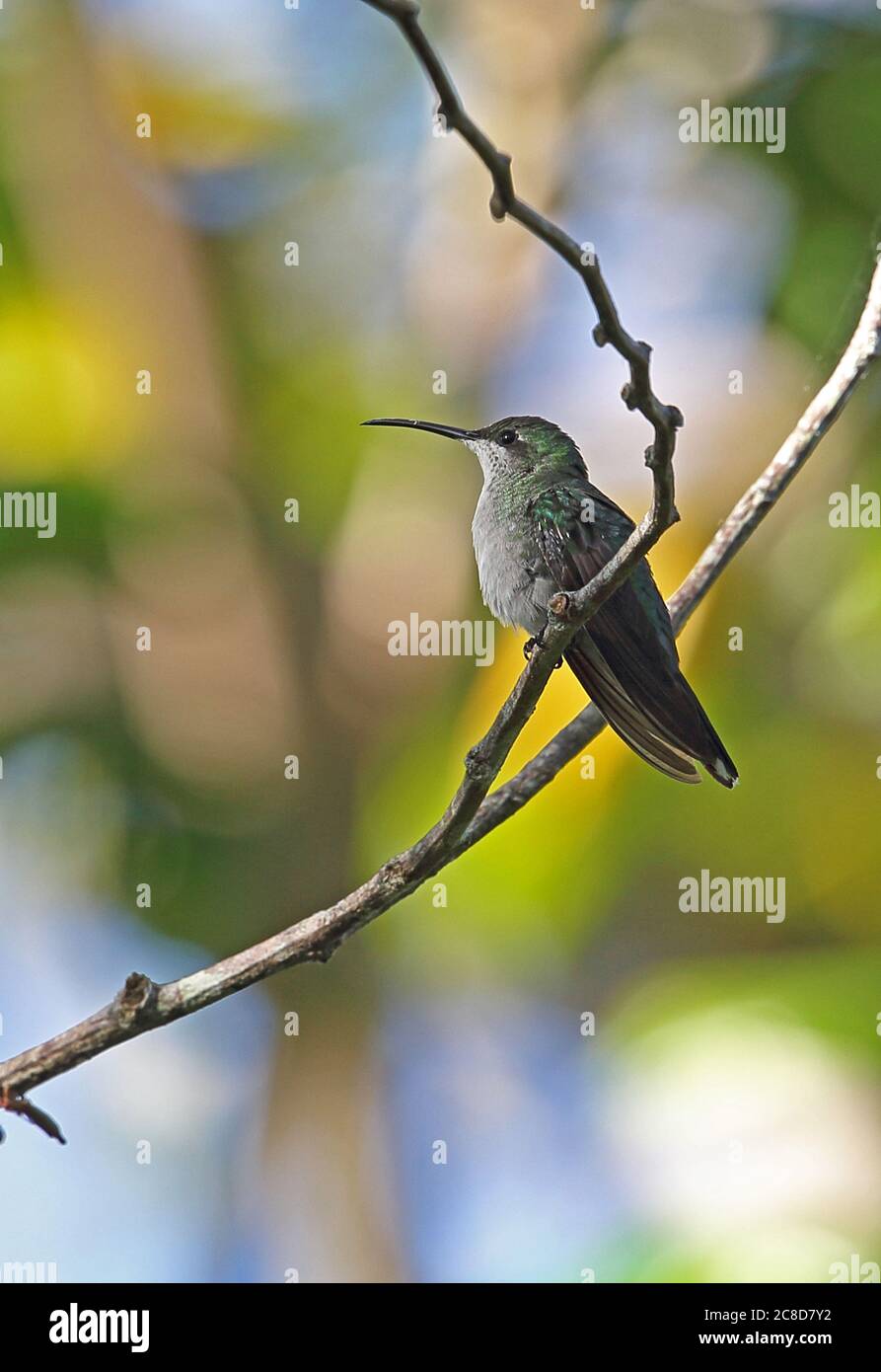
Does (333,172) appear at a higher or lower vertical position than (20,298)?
higher

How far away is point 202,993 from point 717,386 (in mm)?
6073

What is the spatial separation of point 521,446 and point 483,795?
1.82 metres

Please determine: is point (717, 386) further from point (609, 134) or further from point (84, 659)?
point (84, 659)

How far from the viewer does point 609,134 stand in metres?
8.81

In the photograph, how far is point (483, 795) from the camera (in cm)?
248

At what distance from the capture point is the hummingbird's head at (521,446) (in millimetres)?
3969

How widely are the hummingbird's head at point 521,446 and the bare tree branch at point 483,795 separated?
2.75ft

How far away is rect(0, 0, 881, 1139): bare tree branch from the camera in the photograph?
1883mm

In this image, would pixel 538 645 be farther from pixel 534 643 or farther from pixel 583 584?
pixel 583 584

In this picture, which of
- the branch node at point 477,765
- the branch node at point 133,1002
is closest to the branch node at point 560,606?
the branch node at point 477,765

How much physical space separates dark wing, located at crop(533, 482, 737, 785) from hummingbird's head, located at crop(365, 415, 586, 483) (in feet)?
1.82

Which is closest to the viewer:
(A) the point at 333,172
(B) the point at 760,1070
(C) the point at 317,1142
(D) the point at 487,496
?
(D) the point at 487,496

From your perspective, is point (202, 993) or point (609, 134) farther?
point (609, 134)

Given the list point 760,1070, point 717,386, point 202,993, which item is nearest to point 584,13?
point 717,386
